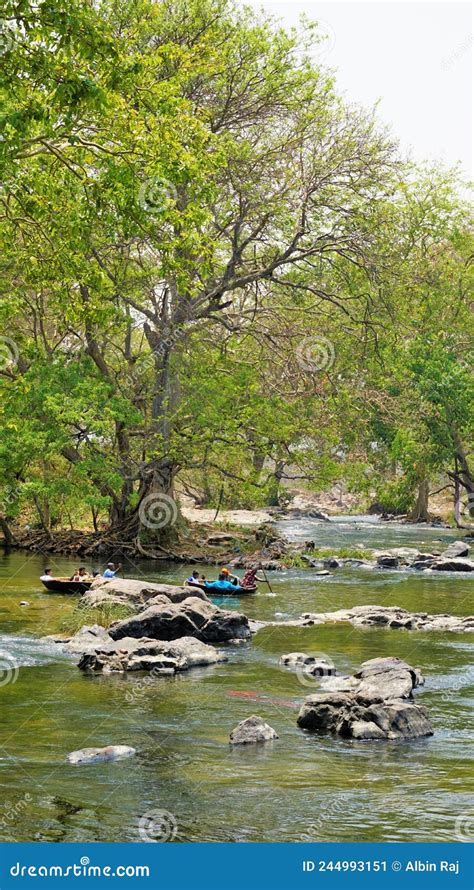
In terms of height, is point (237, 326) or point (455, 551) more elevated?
point (237, 326)

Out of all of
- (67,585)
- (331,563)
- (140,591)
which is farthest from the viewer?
(331,563)

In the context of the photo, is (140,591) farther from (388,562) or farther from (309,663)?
(388,562)

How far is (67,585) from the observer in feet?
93.4

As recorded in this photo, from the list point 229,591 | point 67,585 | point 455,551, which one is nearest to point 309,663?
point 229,591

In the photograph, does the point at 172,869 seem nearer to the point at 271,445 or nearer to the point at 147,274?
the point at 147,274

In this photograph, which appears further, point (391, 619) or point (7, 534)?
point (7, 534)

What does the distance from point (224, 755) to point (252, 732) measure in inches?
30.0

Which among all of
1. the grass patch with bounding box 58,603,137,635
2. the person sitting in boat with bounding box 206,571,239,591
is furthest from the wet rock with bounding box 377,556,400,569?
the grass patch with bounding box 58,603,137,635

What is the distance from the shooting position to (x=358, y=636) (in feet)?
74.6

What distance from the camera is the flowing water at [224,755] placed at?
35.1 feet

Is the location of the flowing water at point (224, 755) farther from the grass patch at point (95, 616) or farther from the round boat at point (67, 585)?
the round boat at point (67, 585)

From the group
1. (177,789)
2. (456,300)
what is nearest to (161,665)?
(177,789)

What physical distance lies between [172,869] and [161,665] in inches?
398

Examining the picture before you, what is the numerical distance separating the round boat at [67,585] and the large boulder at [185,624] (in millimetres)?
6083
